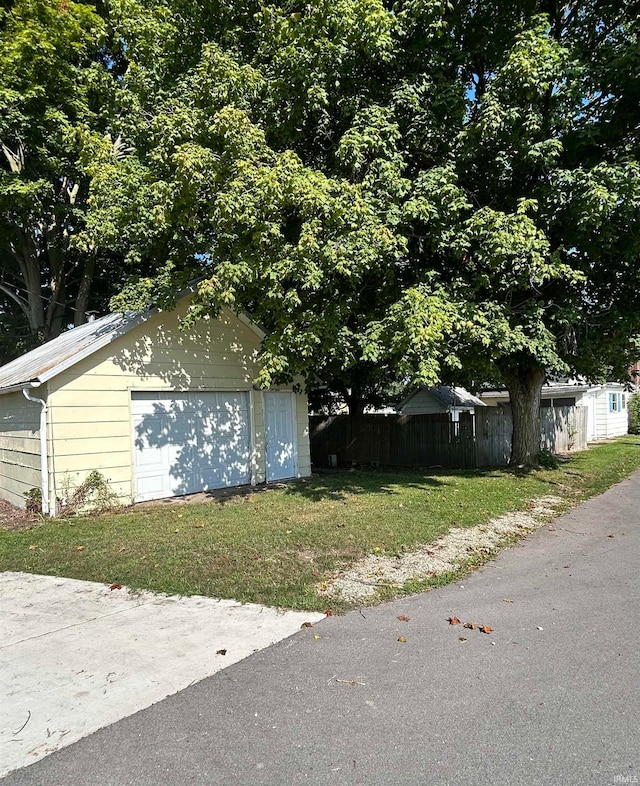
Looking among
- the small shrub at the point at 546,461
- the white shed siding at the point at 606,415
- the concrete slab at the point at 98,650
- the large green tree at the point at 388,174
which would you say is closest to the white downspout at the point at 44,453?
the large green tree at the point at 388,174

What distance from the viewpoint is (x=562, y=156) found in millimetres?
10023

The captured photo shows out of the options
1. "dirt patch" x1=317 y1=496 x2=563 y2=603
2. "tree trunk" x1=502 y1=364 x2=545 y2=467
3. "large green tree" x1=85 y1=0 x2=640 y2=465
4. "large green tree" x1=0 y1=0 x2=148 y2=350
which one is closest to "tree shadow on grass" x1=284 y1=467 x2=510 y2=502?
"tree trunk" x1=502 y1=364 x2=545 y2=467

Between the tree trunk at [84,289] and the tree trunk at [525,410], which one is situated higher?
the tree trunk at [84,289]

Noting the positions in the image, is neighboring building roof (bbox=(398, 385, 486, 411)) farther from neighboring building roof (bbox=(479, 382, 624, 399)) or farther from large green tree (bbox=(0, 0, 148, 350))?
large green tree (bbox=(0, 0, 148, 350))

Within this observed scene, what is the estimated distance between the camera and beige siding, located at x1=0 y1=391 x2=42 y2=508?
978 cm

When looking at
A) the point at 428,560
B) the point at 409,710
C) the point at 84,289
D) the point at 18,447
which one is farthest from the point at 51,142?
the point at 409,710

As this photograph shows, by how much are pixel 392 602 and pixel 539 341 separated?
21.6 feet

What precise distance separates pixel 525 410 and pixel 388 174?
740cm

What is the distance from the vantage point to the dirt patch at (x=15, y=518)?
8.93 meters

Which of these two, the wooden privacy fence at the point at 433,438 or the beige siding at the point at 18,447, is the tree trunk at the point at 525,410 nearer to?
the wooden privacy fence at the point at 433,438

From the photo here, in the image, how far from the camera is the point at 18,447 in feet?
34.4

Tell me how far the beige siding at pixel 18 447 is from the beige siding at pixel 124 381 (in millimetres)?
516

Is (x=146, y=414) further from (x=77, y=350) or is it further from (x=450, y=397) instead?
(x=450, y=397)

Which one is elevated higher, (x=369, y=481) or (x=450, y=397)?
(x=450, y=397)
